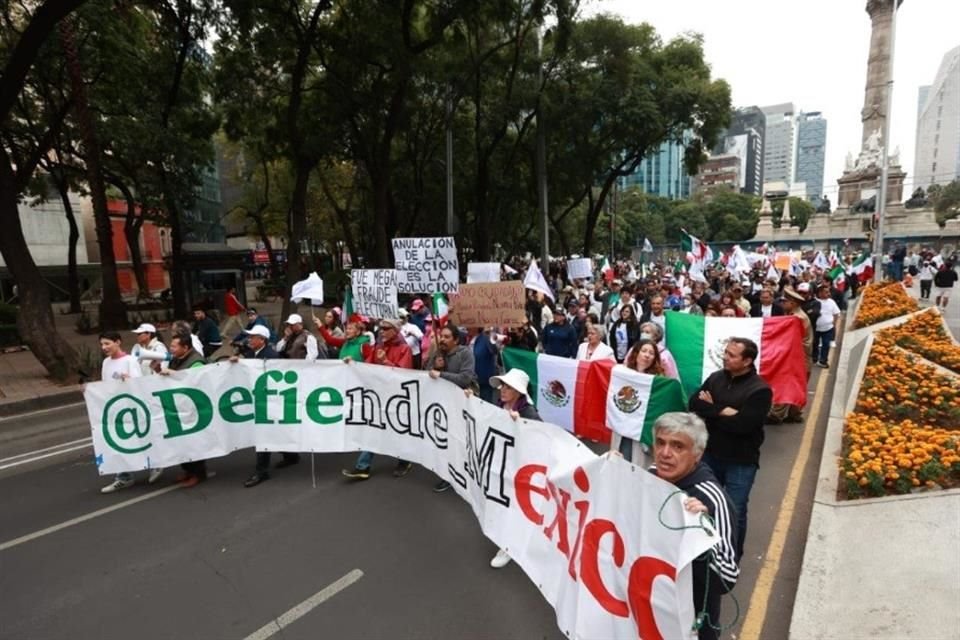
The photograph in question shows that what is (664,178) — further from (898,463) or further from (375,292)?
(898,463)

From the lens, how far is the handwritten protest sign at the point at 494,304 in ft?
26.2

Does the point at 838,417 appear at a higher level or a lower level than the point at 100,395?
lower

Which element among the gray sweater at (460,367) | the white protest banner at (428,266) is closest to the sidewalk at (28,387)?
the white protest banner at (428,266)

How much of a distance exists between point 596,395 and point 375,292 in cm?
452

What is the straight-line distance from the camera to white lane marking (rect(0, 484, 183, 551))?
4902 millimetres

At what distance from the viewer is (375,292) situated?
9.02 metres

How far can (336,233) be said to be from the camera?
1658 inches

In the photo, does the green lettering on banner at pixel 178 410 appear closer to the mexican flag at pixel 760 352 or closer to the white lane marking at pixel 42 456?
the white lane marking at pixel 42 456

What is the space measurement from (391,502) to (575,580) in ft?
8.77

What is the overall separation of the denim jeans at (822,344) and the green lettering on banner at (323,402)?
31.6ft

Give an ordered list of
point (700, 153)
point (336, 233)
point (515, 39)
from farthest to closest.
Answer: point (336, 233), point (700, 153), point (515, 39)

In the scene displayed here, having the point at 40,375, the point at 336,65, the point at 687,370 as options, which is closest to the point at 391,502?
the point at 687,370

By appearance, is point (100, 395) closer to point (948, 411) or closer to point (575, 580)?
point (575, 580)

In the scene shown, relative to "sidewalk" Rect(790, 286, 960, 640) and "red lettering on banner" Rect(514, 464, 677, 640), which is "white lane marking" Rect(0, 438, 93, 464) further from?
"sidewalk" Rect(790, 286, 960, 640)
